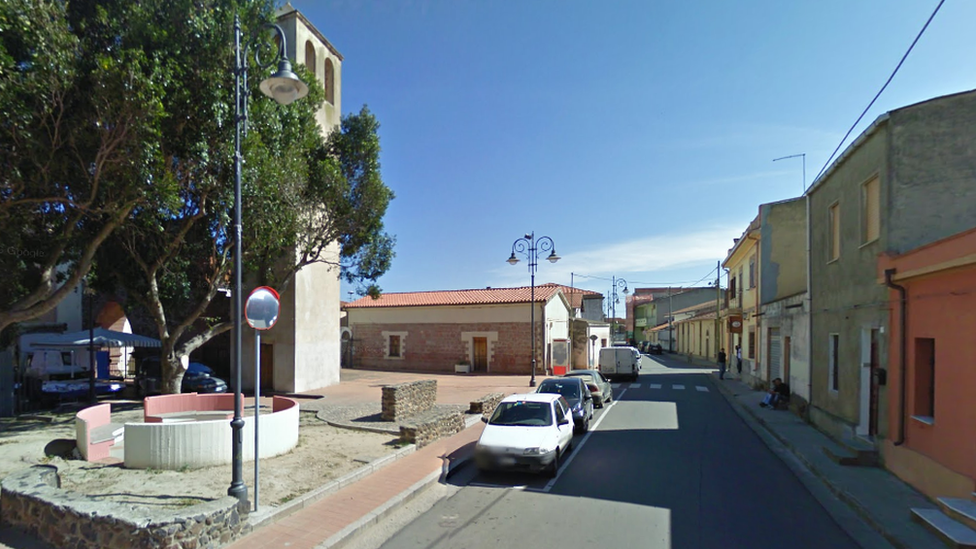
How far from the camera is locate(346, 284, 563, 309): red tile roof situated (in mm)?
31281

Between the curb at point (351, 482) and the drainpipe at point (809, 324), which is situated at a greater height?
the drainpipe at point (809, 324)

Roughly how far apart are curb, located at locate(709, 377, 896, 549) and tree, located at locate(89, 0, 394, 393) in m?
12.2

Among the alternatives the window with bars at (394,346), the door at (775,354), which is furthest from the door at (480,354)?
the door at (775,354)

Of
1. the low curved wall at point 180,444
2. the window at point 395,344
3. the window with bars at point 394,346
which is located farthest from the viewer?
the window with bars at point 394,346

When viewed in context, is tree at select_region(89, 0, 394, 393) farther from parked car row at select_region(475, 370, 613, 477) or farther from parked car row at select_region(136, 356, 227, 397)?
parked car row at select_region(475, 370, 613, 477)

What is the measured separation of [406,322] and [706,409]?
67.4ft

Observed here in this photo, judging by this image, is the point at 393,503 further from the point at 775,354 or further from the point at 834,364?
the point at 775,354

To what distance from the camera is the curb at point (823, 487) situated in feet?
22.3

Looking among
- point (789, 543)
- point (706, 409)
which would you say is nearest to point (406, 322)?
point (706, 409)

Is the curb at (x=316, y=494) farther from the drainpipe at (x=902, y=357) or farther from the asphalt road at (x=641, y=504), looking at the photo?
the drainpipe at (x=902, y=357)

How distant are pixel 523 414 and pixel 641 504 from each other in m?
3.21

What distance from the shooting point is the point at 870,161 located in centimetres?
1083

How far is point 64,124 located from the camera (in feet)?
30.1

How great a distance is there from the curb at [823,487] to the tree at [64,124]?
41.4 feet
